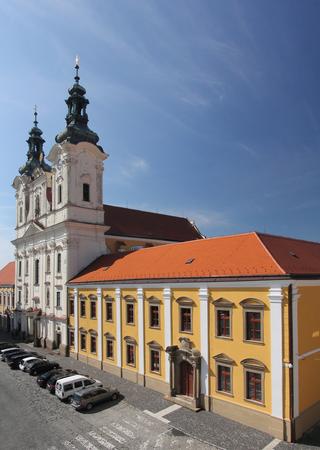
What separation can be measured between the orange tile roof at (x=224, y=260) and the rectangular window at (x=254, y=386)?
522 centimetres

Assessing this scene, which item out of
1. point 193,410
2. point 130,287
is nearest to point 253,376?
point 193,410

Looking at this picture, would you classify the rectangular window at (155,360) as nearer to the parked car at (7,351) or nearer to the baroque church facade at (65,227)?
the baroque church facade at (65,227)

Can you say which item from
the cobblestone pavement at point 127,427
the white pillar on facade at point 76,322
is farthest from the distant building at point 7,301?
the cobblestone pavement at point 127,427

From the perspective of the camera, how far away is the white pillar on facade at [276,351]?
17141mm

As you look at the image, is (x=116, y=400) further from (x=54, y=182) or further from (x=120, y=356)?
(x=54, y=182)

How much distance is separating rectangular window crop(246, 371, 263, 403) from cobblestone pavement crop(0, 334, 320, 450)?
5.02 feet

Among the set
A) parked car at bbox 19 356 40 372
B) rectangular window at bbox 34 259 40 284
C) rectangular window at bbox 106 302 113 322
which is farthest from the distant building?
rectangular window at bbox 106 302 113 322

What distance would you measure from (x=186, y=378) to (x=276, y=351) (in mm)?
7076

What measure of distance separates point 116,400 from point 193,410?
5.05m

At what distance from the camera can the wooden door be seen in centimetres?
2180

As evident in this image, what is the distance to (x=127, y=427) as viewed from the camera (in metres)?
18.4

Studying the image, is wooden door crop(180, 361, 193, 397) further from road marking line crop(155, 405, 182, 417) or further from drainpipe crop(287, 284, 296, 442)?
drainpipe crop(287, 284, 296, 442)

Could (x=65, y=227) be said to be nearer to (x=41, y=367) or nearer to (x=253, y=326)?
(x=41, y=367)

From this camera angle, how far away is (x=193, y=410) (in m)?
20.3
